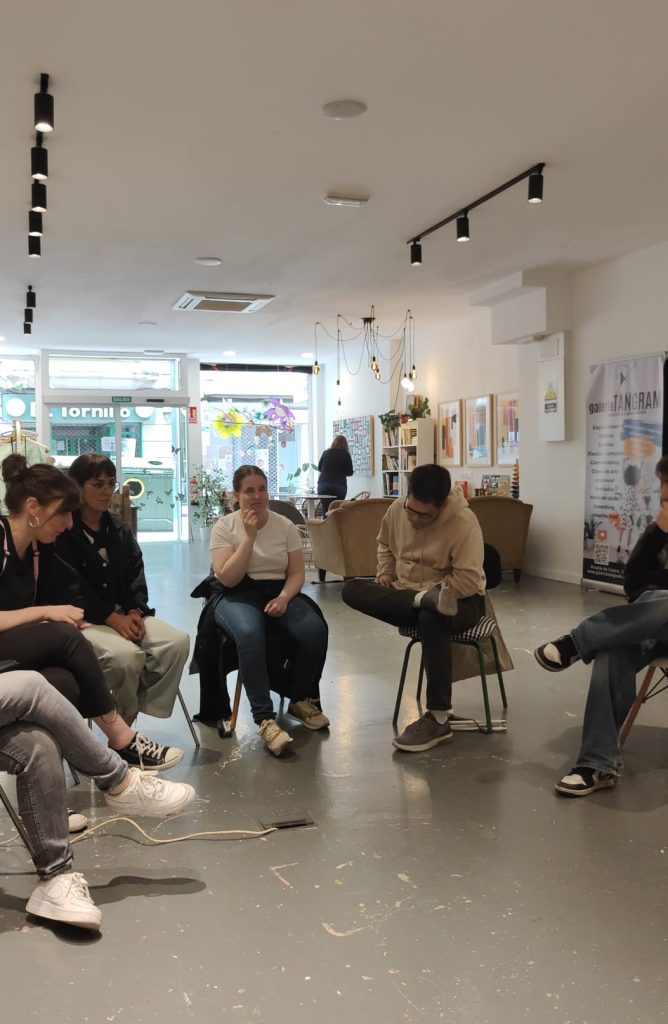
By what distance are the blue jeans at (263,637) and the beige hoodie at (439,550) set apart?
44cm

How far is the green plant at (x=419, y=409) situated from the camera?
1125 cm

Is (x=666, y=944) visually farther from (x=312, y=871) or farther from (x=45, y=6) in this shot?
(x=45, y=6)

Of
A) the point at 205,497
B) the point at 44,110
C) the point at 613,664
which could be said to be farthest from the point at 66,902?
the point at 205,497

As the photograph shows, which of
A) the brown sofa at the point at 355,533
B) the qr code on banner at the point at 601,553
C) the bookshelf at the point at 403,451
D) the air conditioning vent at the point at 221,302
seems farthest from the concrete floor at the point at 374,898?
the bookshelf at the point at 403,451

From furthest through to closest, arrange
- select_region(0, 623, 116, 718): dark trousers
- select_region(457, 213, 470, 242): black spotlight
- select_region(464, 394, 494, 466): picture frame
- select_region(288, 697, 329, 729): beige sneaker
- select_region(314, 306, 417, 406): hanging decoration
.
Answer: select_region(314, 306, 417, 406): hanging decoration → select_region(464, 394, 494, 466): picture frame → select_region(457, 213, 470, 242): black spotlight → select_region(288, 697, 329, 729): beige sneaker → select_region(0, 623, 116, 718): dark trousers

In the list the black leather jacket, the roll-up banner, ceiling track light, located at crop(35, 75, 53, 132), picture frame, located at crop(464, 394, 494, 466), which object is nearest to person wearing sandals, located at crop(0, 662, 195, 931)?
the black leather jacket

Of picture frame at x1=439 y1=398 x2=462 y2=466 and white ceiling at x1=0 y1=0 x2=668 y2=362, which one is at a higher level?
white ceiling at x1=0 y1=0 x2=668 y2=362

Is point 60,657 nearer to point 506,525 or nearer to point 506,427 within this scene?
point 506,525

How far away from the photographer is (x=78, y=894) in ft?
7.01

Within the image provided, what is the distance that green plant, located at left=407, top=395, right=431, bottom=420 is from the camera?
36.9 ft

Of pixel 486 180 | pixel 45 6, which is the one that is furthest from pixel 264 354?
pixel 45 6

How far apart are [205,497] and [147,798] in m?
11.6

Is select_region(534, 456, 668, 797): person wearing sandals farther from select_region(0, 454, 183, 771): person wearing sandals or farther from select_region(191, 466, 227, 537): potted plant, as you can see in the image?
select_region(191, 466, 227, 537): potted plant

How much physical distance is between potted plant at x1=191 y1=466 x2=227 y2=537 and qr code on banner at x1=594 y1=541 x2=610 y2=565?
7.03 meters
